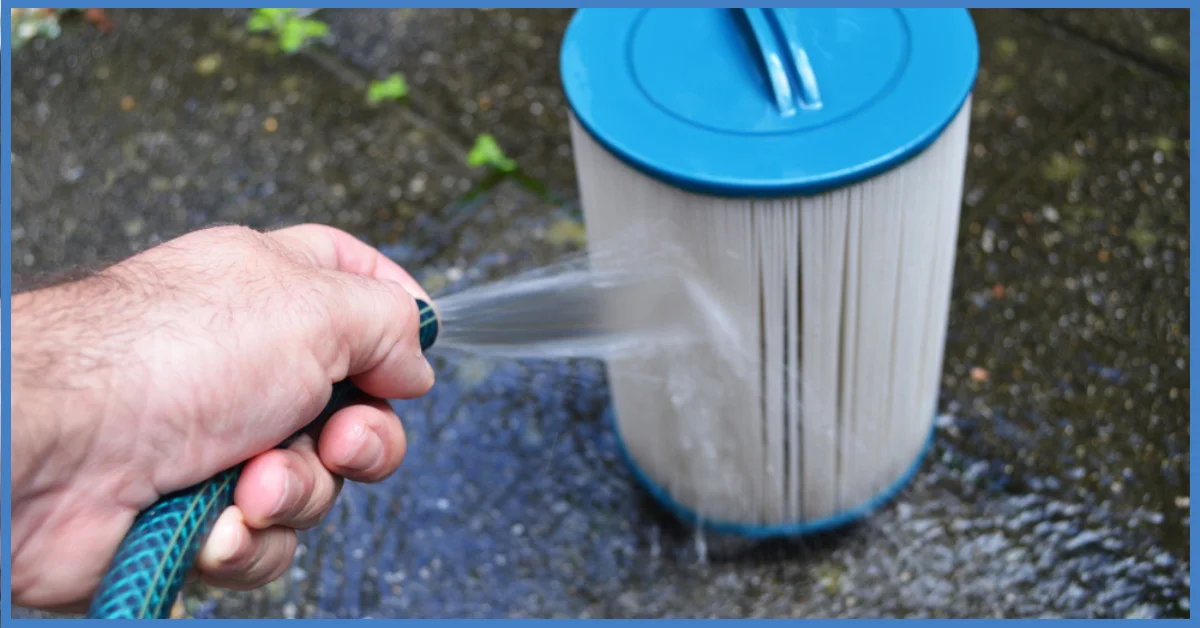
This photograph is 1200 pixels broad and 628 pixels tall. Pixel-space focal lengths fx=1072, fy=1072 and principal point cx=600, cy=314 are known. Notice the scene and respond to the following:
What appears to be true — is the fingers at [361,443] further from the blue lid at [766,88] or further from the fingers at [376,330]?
the blue lid at [766,88]

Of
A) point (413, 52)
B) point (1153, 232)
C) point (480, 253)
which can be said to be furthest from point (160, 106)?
point (1153, 232)

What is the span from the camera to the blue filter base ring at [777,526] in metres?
2.25

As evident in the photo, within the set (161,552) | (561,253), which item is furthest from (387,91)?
(161,552)

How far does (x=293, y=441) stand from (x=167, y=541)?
25 centimetres

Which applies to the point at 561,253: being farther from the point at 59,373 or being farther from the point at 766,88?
the point at 59,373

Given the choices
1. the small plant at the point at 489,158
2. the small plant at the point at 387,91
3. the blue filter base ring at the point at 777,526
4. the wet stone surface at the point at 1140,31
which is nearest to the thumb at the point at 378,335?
the blue filter base ring at the point at 777,526

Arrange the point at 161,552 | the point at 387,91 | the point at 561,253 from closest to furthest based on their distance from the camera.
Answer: the point at 161,552 → the point at 561,253 → the point at 387,91

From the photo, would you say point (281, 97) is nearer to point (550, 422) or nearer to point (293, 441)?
point (550, 422)

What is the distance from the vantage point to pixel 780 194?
147 centimetres

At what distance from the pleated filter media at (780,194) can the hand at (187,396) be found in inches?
17.3

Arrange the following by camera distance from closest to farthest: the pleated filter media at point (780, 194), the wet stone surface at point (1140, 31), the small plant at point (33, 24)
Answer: the pleated filter media at point (780, 194)
the wet stone surface at point (1140, 31)
the small plant at point (33, 24)

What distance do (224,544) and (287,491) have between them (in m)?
0.10

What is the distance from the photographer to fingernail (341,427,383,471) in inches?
56.1

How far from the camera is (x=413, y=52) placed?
3.40m
